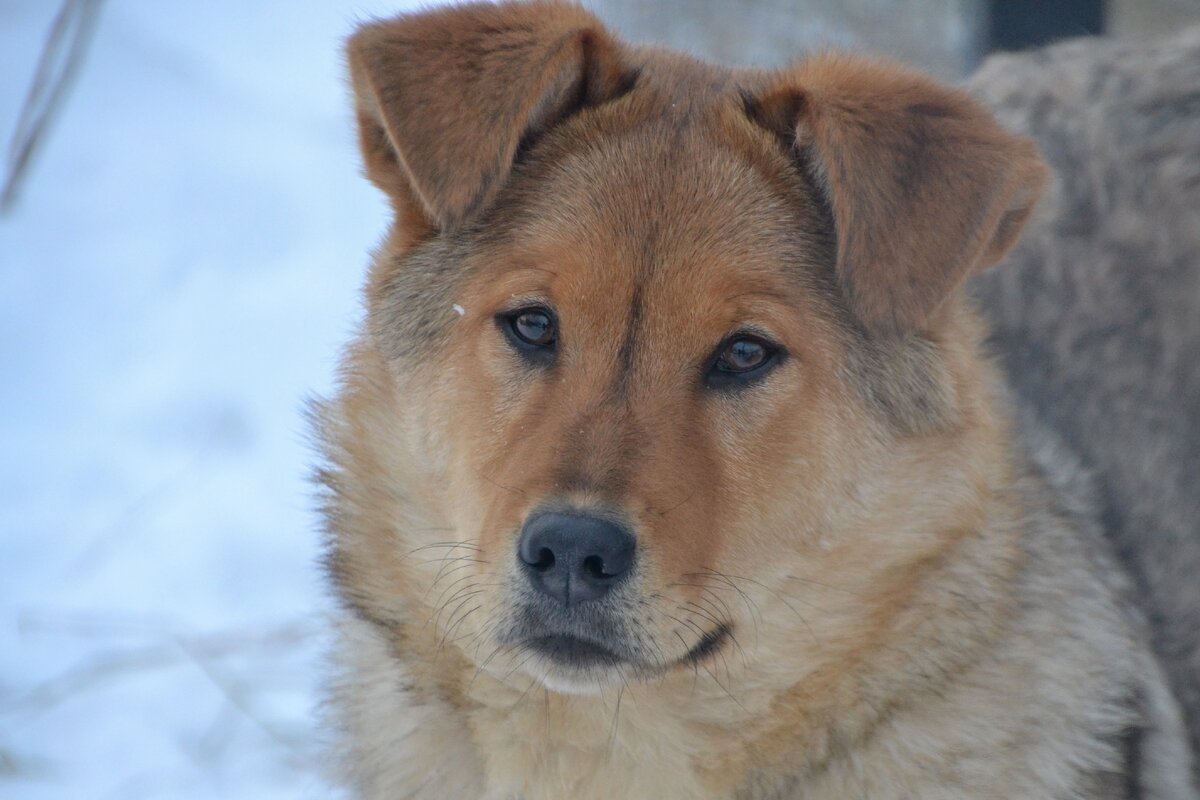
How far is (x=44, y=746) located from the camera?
4594mm

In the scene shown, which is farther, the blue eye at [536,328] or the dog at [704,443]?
the blue eye at [536,328]

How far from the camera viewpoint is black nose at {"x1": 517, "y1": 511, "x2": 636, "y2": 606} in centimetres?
267

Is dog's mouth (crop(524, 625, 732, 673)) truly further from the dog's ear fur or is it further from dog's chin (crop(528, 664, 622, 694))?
the dog's ear fur

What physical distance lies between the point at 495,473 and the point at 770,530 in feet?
2.05

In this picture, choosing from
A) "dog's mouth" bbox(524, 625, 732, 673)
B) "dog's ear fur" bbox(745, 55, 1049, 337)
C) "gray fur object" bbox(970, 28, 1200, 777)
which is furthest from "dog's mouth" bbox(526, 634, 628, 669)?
"gray fur object" bbox(970, 28, 1200, 777)

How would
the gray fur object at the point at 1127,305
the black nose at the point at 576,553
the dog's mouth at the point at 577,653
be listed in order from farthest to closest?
the gray fur object at the point at 1127,305 < the dog's mouth at the point at 577,653 < the black nose at the point at 576,553

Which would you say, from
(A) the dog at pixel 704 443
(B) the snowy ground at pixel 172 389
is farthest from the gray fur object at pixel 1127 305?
(B) the snowy ground at pixel 172 389

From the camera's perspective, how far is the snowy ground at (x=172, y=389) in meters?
4.82

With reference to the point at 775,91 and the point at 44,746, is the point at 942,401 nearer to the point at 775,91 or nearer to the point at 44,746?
the point at 775,91

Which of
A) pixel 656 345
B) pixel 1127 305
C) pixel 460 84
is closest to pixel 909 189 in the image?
pixel 656 345

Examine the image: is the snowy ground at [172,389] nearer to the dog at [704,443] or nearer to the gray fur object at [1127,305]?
the dog at [704,443]

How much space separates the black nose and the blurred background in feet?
3.59

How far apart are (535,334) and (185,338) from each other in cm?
402

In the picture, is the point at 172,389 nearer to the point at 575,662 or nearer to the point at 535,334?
the point at 535,334
